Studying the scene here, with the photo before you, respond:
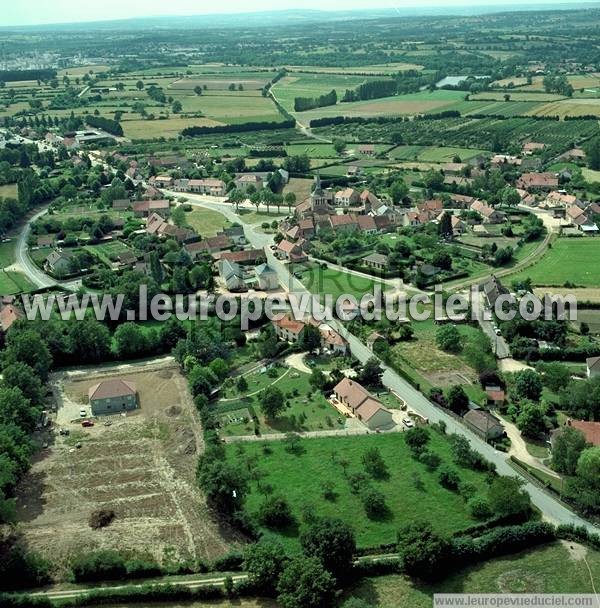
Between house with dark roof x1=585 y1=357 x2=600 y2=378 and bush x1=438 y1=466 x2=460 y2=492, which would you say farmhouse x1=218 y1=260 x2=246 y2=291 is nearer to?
house with dark roof x1=585 y1=357 x2=600 y2=378

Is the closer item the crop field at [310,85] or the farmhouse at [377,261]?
the farmhouse at [377,261]

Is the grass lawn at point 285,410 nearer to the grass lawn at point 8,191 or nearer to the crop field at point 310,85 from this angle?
the grass lawn at point 8,191

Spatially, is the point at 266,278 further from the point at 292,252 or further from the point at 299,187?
the point at 299,187

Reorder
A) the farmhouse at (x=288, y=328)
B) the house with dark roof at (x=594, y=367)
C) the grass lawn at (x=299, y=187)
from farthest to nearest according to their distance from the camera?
1. the grass lawn at (x=299, y=187)
2. the farmhouse at (x=288, y=328)
3. the house with dark roof at (x=594, y=367)

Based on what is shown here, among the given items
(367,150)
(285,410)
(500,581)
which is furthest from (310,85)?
(500,581)

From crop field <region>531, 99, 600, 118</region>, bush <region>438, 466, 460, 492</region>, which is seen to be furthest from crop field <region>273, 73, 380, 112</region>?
bush <region>438, 466, 460, 492</region>

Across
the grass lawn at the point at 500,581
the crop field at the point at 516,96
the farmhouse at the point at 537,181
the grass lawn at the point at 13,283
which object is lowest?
the grass lawn at the point at 500,581

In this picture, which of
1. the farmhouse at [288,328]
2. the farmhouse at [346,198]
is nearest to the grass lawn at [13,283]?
the farmhouse at [288,328]

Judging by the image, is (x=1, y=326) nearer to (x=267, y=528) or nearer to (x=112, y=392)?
(x=112, y=392)
